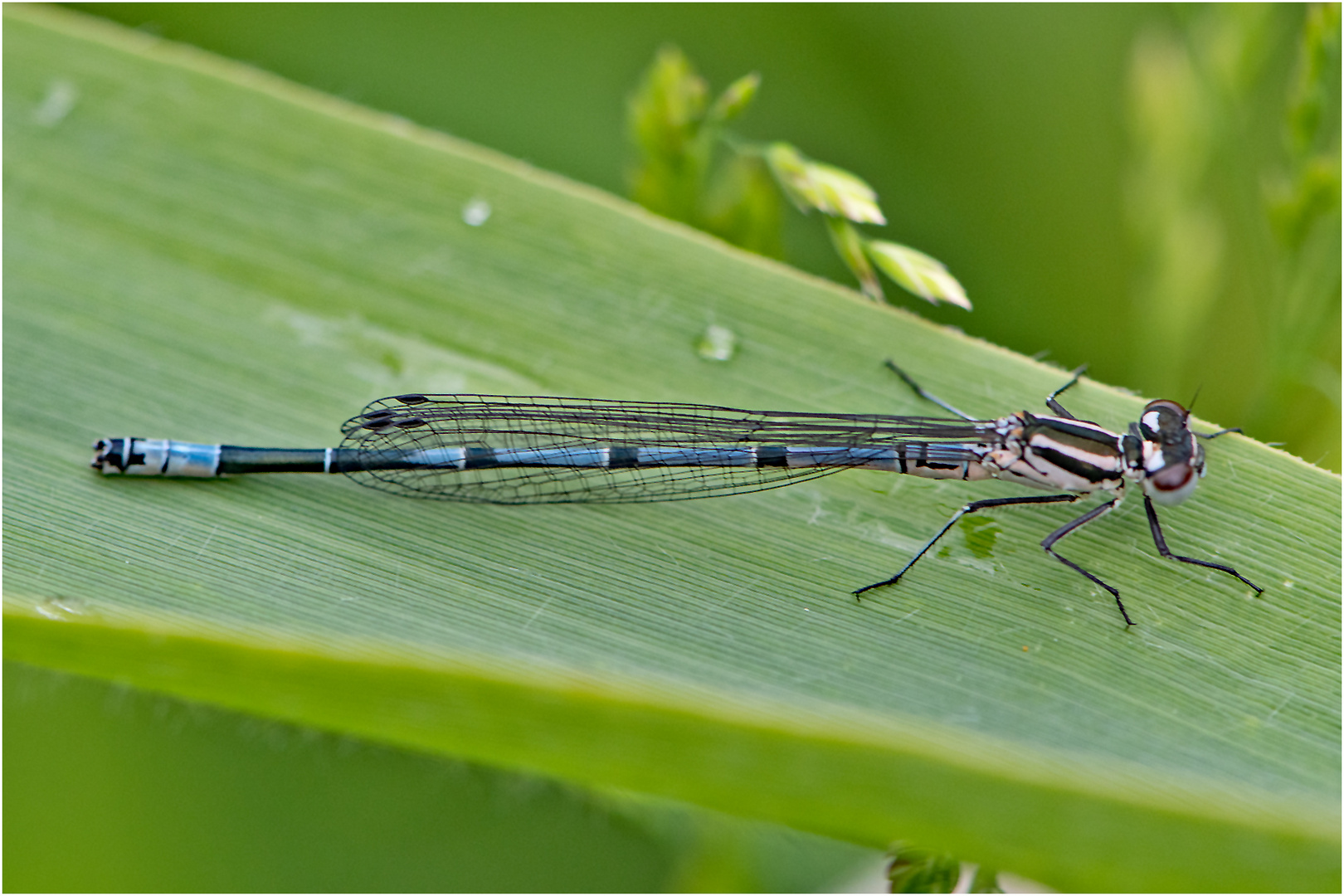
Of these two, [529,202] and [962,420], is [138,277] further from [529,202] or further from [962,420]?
[962,420]

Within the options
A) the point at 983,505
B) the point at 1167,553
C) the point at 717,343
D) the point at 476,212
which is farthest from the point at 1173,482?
the point at 476,212

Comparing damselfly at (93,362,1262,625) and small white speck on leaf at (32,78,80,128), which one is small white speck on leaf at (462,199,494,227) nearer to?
damselfly at (93,362,1262,625)

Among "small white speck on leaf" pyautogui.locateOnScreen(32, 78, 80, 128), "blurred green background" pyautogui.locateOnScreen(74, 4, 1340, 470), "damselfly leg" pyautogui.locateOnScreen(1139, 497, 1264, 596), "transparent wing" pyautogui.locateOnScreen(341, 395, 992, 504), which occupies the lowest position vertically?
"transparent wing" pyautogui.locateOnScreen(341, 395, 992, 504)

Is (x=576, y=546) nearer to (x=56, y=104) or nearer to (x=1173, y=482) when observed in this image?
(x=1173, y=482)

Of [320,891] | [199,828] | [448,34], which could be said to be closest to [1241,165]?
[448,34]

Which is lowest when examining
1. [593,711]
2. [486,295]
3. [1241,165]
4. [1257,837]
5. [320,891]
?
[320,891]

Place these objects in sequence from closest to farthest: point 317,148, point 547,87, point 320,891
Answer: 1. point 317,148
2. point 320,891
3. point 547,87

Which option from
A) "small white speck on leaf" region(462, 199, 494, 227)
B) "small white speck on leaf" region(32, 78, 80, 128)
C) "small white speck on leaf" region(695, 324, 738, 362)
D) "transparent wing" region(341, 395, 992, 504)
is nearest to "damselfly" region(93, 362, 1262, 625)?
"transparent wing" region(341, 395, 992, 504)
